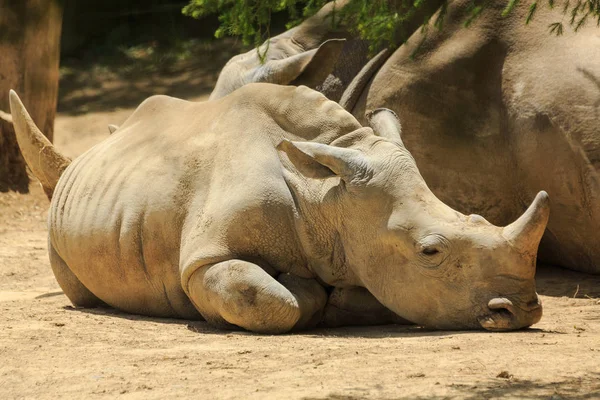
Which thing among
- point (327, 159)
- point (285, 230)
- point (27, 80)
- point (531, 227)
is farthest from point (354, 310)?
point (27, 80)

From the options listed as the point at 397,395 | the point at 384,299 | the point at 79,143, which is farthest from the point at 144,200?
the point at 79,143

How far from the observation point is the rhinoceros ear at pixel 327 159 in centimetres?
639

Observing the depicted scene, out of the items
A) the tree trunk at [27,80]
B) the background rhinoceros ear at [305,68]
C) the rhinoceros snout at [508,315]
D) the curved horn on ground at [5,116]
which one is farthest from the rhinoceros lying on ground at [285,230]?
the tree trunk at [27,80]

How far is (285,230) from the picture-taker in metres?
6.55

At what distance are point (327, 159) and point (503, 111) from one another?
2.29 m

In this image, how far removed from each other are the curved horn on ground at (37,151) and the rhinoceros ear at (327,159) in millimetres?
2883

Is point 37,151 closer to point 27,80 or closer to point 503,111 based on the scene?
point 503,111

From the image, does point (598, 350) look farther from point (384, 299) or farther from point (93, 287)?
point (93, 287)

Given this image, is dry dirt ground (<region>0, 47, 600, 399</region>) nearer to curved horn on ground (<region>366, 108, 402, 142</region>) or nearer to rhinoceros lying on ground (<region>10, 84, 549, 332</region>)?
rhinoceros lying on ground (<region>10, 84, 549, 332</region>)

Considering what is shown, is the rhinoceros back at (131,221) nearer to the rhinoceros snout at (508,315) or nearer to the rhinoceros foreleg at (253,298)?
the rhinoceros foreleg at (253,298)

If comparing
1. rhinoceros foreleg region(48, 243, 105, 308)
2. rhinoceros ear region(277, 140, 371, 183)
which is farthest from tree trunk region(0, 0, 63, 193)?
rhinoceros ear region(277, 140, 371, 183)

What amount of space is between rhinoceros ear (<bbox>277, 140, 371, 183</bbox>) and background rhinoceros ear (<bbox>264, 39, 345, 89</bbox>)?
4.99ft

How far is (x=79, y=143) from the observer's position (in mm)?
15586

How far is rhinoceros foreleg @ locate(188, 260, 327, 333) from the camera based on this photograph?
6258 millimetres
